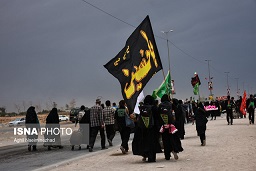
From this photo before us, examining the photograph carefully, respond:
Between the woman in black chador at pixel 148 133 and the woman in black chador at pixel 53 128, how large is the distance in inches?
305

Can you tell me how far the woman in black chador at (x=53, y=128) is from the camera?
19.2 meters

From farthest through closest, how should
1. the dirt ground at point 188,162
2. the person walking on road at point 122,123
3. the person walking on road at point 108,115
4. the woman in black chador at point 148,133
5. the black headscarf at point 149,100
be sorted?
the person walking on road at point 108,115 < the person walking on road at point 122,123 < the black headscarf at point 149,100 < the woman in black chador at point 148,133 < the dirt ground at point 188,162

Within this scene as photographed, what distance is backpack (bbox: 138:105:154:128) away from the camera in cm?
1191

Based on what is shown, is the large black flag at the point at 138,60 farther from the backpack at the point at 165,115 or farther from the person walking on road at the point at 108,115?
the person walking on road at the point at 108,115

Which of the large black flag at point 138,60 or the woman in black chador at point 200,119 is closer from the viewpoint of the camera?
the large black flag at point 138,60

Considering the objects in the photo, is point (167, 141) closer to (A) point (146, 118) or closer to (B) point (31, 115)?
(A) point (146, 118)

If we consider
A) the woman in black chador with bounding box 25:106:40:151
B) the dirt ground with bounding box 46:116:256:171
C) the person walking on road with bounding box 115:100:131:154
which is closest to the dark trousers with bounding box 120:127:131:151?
the person walking on road with bounding box 115:100:131:154

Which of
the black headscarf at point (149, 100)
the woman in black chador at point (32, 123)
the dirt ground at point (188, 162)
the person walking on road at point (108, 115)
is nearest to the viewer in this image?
the dirt ground at point (188, 162)

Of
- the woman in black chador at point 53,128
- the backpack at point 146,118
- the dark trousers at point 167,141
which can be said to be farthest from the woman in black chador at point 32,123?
the dark trousers at point 167,141

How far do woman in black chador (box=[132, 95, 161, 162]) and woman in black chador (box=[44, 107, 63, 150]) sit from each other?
25.4ft

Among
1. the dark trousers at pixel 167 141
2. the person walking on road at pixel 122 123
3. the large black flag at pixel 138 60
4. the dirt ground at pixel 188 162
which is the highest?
the large black flag at pixel 138 60

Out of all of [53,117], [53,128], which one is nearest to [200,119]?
[53,117]

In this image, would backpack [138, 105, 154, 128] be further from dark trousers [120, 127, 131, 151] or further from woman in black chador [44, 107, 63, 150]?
woman in black chador [44, 107, 63, 150]

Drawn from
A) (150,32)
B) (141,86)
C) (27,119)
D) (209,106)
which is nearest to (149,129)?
(141,86)
